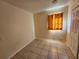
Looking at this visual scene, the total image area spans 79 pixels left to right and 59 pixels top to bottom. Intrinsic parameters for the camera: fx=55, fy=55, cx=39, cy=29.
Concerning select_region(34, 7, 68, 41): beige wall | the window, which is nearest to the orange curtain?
the window

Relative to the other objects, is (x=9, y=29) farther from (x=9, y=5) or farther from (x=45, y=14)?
(x=45, y=14)

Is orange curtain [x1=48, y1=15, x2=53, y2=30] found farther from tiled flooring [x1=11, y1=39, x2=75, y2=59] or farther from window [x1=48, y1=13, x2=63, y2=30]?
tiled flooring [x1=11, y1=39, x2=75, y2=59]

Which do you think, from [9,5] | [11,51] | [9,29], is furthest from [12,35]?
[9,5]

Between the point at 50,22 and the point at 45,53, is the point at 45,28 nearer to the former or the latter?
the point at 50,22

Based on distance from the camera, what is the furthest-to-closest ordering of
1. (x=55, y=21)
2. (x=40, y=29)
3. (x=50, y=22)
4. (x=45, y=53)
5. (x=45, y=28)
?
(x=40, y=29) → (x=45, y=28) → (x=50, y=22) → (x=55, y=21) → (x=45, y=53)

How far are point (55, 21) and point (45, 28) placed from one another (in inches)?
38.0

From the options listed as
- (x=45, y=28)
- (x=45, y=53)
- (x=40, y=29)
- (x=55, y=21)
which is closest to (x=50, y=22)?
(x=55, y=21)

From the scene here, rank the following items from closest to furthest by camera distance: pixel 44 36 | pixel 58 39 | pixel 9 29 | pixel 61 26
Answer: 1. pixel 9 29
2. pixel 61 26
3. pixel 58 39
4. pixel 44 36

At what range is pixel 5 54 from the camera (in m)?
2.05

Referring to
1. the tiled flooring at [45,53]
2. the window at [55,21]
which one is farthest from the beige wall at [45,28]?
the tiled flooring at [45,53]

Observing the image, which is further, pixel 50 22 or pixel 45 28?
pixel 45 28

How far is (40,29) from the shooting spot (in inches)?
185

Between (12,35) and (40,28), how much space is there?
2.63 meters

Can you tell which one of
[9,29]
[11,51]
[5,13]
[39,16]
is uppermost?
[39,16]
